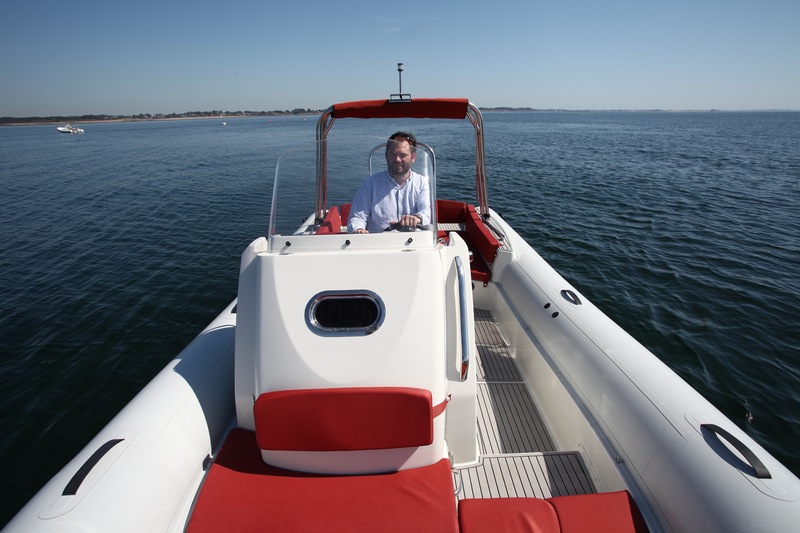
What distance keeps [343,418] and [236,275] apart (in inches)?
266

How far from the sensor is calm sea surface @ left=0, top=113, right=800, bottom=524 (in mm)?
4314

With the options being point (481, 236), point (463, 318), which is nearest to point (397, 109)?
point (481, 236)

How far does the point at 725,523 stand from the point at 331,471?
162 centimetres

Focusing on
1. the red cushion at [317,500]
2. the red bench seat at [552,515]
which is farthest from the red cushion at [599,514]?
the red cushion at [317,500]

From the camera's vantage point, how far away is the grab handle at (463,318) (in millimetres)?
1938

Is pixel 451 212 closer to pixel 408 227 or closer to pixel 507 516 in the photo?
pixel 408 227

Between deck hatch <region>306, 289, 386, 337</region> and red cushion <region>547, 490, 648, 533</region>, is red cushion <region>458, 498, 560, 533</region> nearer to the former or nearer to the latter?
red cushion <region>547, 490, 648, 533</region>

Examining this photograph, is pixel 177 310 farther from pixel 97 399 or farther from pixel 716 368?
pixel 716 368

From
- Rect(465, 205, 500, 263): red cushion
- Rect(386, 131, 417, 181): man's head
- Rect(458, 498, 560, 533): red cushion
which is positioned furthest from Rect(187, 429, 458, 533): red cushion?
Rect(465, 205, 500, 263): red cushion

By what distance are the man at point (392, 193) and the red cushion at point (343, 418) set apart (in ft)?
4.95

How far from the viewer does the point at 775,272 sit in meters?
7.04

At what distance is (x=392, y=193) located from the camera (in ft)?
10.3

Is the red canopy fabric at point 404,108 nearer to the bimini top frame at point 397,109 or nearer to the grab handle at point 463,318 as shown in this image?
the bimini top frame at point 397,109

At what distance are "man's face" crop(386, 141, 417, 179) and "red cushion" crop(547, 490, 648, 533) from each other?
232cm
